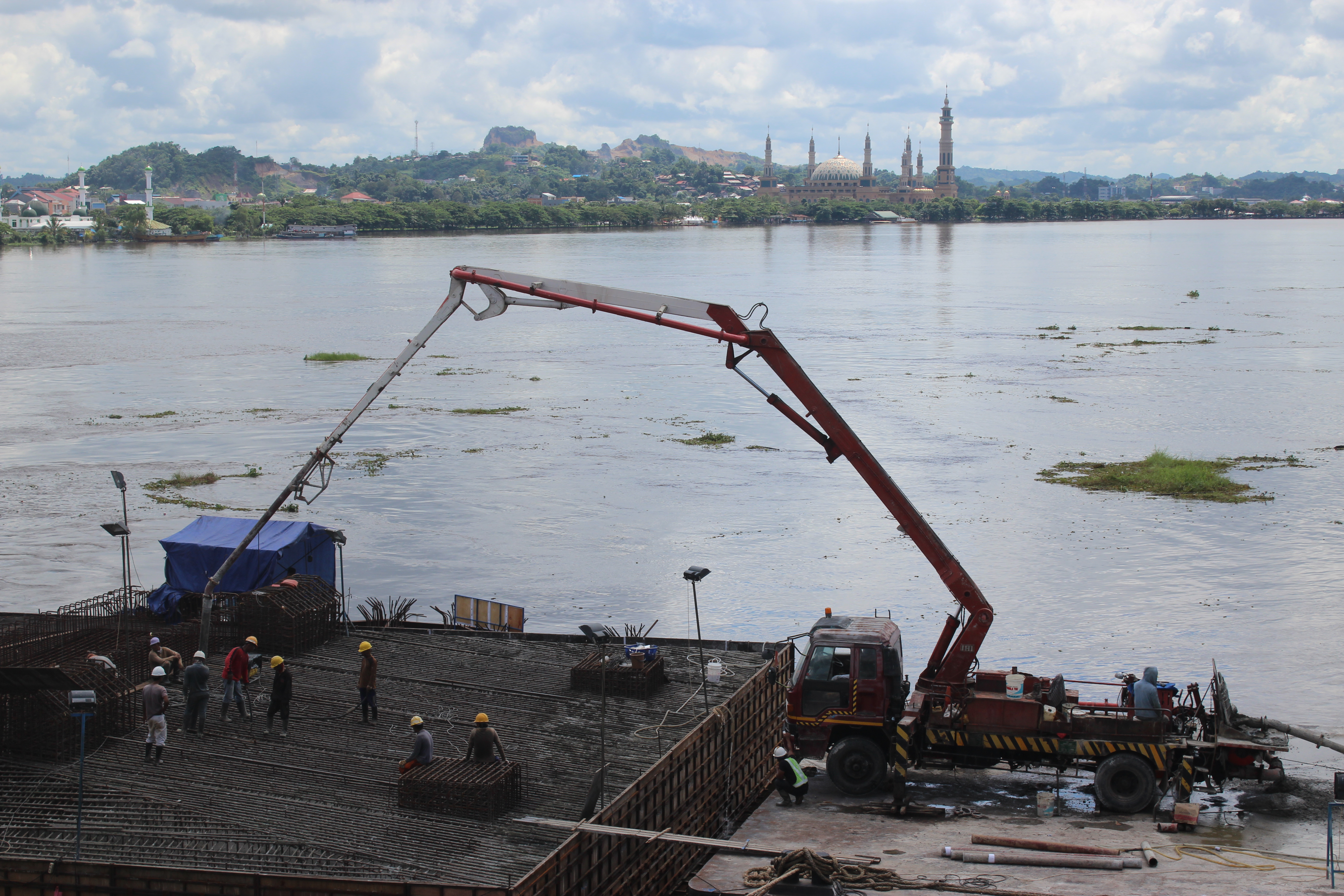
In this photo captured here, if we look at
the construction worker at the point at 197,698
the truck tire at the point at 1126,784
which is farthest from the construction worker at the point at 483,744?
the truck tire at the point at 1126,784

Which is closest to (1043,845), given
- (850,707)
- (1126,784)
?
(1126,784)

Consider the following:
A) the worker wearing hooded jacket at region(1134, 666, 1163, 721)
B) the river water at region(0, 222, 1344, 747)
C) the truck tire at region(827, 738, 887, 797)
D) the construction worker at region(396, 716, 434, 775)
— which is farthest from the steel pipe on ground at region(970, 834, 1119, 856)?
the river water at region(0, 222, 1344, 747)

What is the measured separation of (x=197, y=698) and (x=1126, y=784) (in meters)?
12.5

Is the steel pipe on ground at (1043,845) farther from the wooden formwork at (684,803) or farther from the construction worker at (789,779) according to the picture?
the wooden formwork at (684,803)

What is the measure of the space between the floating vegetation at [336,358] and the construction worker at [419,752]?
63.7 meters

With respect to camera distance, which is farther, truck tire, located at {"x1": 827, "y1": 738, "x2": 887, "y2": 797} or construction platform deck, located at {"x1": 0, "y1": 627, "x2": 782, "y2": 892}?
truck tire, located at {"x1": 827, "y1": 738, "x2": 887, "y2": 797}

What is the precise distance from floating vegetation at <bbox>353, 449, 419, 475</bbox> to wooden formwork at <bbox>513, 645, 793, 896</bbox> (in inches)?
1118

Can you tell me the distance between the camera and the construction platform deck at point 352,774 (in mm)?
12461

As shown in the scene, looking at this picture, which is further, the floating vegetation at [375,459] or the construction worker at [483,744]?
the floating vegetation at [375,459]

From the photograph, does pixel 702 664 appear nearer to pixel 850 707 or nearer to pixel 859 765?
pixel 850 707

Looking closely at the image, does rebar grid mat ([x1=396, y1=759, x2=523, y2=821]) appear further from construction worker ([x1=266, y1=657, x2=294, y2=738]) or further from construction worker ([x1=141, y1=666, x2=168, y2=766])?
construction worker ([x1=141, y1=666, x2=168, y2=766])

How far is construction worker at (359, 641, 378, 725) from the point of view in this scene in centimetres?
1644

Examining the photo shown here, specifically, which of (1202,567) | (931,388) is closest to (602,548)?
(1202,567)

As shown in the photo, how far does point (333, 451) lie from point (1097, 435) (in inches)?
1196
